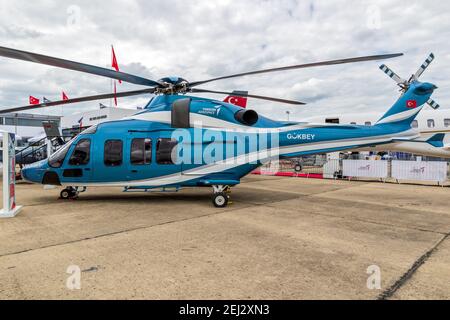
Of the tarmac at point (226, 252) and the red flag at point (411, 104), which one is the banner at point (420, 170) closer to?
the red flag at point (411, 104)

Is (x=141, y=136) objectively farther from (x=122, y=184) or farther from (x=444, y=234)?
(x=444, y=234)

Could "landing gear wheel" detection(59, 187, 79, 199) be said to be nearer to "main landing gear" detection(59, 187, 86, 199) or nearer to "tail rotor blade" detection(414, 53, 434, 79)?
"main landing gear" detection(59, 187, 86, 199)

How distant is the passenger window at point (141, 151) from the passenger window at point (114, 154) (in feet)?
1.18

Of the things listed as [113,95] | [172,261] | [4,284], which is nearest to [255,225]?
[172,261]

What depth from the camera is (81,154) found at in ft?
29.1

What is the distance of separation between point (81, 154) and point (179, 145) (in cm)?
299

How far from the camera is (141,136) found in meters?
8.80

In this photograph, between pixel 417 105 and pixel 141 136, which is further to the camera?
pixel 417 105

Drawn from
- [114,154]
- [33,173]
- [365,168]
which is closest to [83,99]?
[114,154]

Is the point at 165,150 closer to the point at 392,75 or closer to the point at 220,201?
the point at 220,201

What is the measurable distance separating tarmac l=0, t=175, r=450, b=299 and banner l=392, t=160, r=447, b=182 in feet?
23.1

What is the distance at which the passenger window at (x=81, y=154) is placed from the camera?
348 inches

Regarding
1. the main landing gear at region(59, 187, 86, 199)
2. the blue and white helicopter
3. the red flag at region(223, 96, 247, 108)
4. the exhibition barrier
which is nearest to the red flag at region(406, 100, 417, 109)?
the blue and white helicopter
